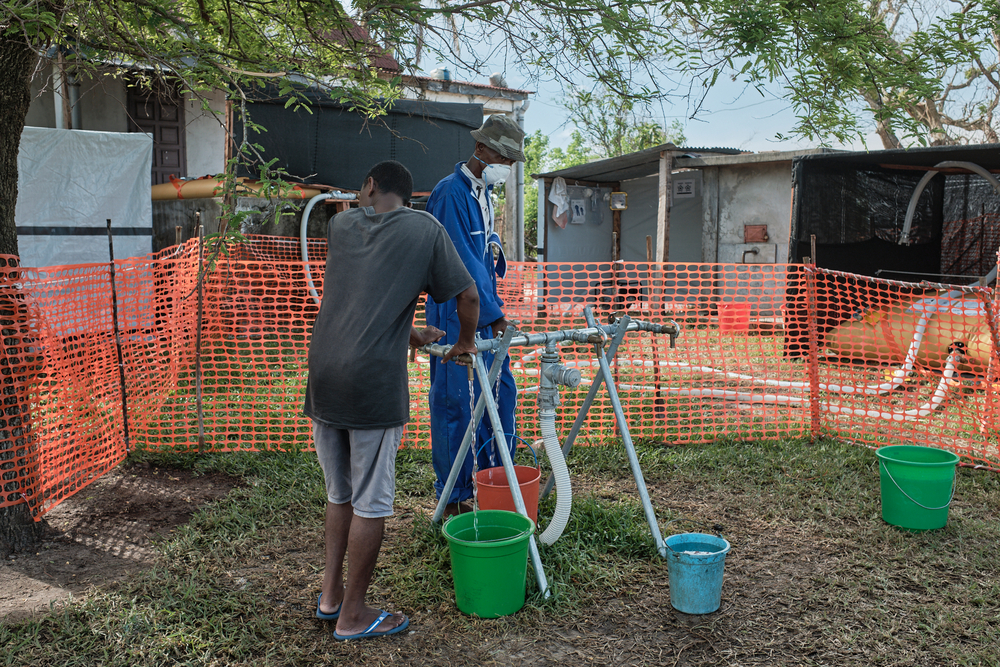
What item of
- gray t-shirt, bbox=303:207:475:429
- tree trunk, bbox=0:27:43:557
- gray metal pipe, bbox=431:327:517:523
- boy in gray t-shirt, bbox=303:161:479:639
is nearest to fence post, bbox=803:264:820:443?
gray metal pipe, bbox=431:327:517:523

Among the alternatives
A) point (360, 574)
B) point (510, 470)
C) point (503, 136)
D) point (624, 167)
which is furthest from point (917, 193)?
point (360, 574)

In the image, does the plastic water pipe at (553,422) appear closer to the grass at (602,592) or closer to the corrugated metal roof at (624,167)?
the grass at (602,592)

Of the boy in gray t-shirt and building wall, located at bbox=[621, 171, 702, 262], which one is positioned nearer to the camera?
the boy in gray t-shirt

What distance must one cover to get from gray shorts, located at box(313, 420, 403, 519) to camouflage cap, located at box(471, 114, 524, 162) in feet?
5.35

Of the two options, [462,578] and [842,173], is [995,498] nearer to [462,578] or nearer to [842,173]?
[462,578]

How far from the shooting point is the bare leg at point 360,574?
2.78 metres

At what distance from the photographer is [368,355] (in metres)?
2.68

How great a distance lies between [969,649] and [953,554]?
3.22 feet

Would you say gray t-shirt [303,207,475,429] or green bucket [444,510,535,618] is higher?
gray t-shirt [303,207,475,429]

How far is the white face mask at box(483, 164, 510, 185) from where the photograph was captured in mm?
3691

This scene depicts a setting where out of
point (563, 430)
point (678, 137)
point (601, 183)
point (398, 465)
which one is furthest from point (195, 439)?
point (678, 137)

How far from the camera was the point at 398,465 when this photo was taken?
4852 mm

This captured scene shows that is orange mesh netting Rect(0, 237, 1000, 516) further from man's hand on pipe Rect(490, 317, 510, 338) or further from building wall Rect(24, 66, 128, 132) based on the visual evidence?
building wall Rect(24, 66, 128, 132)

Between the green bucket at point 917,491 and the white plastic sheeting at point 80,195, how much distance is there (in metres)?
8.58
